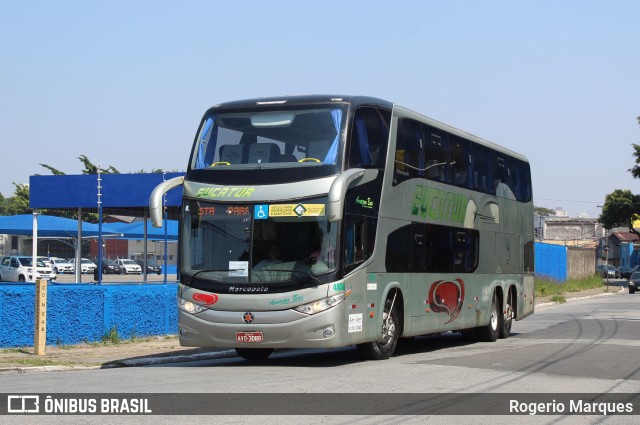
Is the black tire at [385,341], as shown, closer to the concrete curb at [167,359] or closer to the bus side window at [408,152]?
the bus side window at [408,152]

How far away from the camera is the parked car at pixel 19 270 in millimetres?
53156

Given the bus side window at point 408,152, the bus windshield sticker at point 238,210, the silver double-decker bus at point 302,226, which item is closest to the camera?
the silver double-decker bus at point 302,226

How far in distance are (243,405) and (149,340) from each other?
36.9 ft

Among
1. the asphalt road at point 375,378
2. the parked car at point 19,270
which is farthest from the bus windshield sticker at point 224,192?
the parked car at point 19,270

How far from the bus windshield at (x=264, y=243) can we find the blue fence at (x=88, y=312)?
5322mm

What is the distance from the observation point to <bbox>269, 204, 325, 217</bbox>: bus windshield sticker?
1505cm

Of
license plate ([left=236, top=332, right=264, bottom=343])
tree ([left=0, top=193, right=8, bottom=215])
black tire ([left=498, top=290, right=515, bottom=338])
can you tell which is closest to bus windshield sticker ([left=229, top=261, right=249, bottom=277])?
license plate ([left=236, top=332, right=264, bottom=343])

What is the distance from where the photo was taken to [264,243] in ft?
49.9

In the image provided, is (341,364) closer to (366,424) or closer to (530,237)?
(366,424)

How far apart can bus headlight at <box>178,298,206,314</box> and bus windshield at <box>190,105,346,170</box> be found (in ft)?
7.40

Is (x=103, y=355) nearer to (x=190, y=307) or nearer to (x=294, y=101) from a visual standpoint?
(x=190, y=307)

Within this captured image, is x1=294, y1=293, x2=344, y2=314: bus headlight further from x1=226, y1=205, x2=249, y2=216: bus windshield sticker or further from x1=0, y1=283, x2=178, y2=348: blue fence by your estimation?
x1=0, y1=283, x2=178, y2=348: blue fence

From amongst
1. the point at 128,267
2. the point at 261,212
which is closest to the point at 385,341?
the point at 261,212

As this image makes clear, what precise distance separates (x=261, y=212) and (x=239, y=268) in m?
0.96
